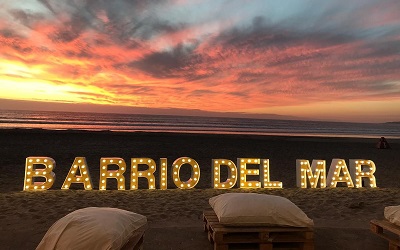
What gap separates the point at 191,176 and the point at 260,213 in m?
→ 6.32

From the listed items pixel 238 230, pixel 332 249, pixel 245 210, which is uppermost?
pixel 245 210

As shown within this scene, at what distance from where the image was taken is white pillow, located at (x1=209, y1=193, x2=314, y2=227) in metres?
6.09

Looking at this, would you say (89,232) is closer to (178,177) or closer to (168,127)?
(178,177)

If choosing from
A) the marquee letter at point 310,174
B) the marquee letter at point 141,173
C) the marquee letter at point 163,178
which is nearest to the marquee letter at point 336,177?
the marquee letter at point 310,174

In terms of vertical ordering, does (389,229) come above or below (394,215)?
below

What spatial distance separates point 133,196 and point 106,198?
87 cm

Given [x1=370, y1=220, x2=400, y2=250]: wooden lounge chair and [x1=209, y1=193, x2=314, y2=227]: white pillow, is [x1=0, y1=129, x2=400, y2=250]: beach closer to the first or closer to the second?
[x1=370, y1=220, x2=400, y2=250]: wooden lounge chair

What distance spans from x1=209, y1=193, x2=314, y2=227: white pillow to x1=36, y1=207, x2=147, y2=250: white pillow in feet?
6.31

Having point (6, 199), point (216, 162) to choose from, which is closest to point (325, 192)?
point (216, 162)

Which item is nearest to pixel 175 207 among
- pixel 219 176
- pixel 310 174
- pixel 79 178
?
pixel 219 176

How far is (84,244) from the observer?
441 centimetres

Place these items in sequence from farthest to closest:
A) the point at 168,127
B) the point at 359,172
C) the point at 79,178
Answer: the point at 168,127 → the point at 359,172 → the point at 79,178

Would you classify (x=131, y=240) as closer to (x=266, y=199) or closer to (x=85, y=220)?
(x=85, y=220)

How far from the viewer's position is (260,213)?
Result: 6.09 m
